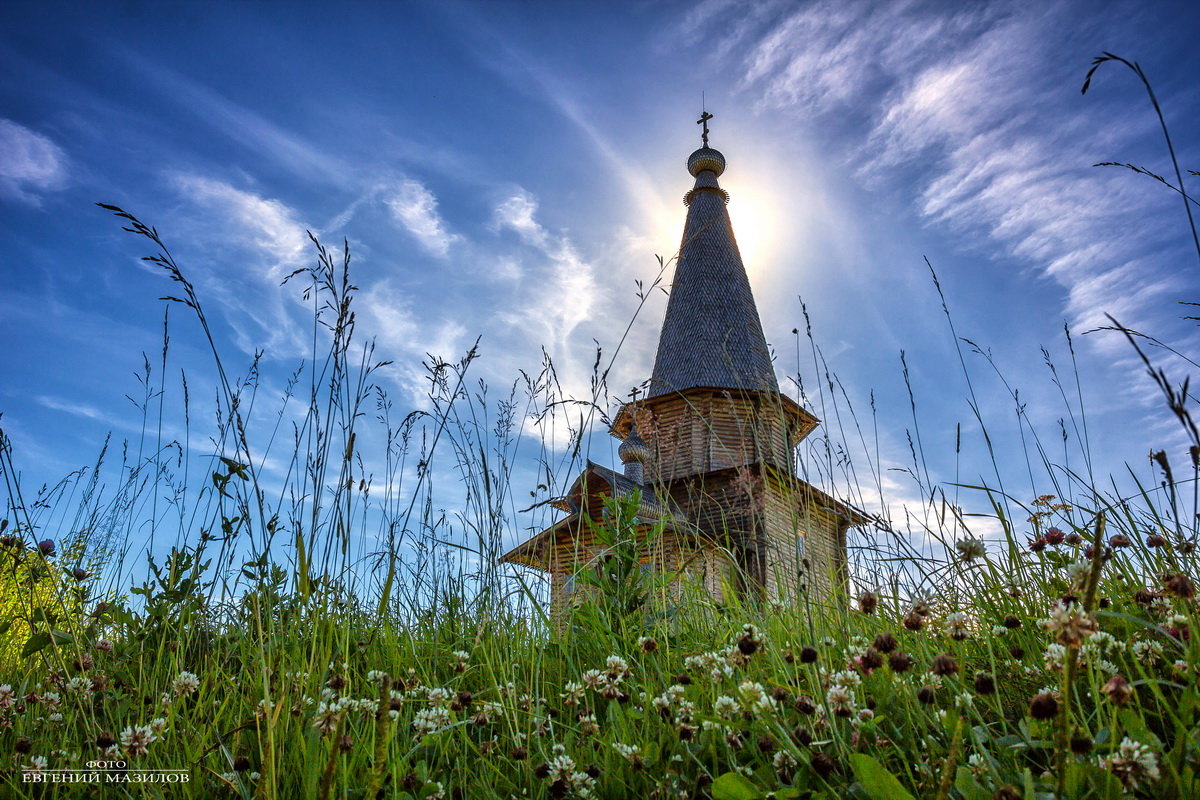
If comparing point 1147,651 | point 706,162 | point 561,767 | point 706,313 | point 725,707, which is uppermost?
point 706,162

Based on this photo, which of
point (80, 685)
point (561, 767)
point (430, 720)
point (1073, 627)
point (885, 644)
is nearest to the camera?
point (1073, 627)

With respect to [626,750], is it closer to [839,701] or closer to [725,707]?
[725,707]

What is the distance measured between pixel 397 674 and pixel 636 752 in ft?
3.86

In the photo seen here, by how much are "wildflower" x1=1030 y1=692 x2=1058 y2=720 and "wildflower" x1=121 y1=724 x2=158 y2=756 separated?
2026 millimetres

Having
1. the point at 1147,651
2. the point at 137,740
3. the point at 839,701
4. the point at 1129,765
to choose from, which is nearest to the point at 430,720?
the point at 137,740

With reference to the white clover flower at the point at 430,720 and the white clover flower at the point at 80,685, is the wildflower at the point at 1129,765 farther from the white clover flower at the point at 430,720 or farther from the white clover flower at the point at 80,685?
the white clover flower at the point at 80,685

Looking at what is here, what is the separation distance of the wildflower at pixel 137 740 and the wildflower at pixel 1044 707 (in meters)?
2.03

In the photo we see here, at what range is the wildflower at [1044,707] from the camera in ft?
3.91

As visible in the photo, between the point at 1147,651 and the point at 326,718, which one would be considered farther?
the point at 1147,651

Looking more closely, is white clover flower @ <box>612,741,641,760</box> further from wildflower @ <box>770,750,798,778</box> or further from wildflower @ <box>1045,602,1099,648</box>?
wildflower @ <box>1045,602,1099,648</box>

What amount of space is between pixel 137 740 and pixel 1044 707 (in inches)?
82.6

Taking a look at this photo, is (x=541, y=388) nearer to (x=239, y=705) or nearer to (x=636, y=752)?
(x=239, y=705)

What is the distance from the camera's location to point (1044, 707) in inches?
47.2

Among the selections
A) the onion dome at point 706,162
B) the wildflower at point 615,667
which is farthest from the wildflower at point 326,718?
the onion dome at point 706,162
